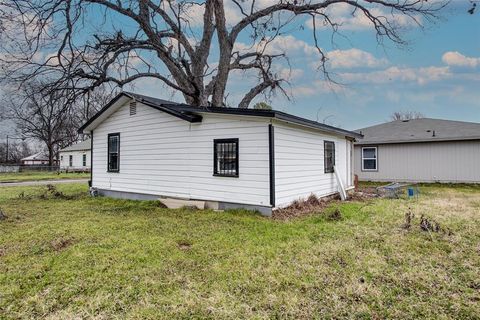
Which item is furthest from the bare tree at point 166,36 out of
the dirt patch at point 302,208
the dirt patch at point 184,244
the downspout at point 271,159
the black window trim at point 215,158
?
the dirt patch at point 184,244

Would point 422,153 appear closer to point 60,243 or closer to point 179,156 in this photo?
point 179,156

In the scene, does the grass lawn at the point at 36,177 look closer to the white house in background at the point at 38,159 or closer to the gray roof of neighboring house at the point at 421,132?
the gray roof of neighboring house at the point at 421,132

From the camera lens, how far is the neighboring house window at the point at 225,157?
25.4 ft

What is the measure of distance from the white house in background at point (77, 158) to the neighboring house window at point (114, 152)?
24686 millimetres

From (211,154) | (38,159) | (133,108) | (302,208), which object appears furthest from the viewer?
(38,159)

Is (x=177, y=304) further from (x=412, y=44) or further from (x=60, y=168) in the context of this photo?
(x=60, y=168)

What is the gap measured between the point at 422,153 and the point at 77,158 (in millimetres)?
34676

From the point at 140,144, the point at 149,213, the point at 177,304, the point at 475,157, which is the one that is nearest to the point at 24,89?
the point at 140,144

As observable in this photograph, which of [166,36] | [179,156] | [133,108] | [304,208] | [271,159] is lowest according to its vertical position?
[304,208]

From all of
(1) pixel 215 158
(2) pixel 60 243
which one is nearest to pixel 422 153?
(1) pixel 215 158

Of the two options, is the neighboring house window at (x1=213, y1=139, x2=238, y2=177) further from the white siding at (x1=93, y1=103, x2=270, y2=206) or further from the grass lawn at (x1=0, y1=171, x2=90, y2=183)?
the grass lawn at (x1=0, y1=171, x2=90, y2=183)

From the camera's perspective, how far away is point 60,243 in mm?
4914

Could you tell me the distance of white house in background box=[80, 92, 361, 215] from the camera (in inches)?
288

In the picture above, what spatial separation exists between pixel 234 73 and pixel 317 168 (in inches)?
388
